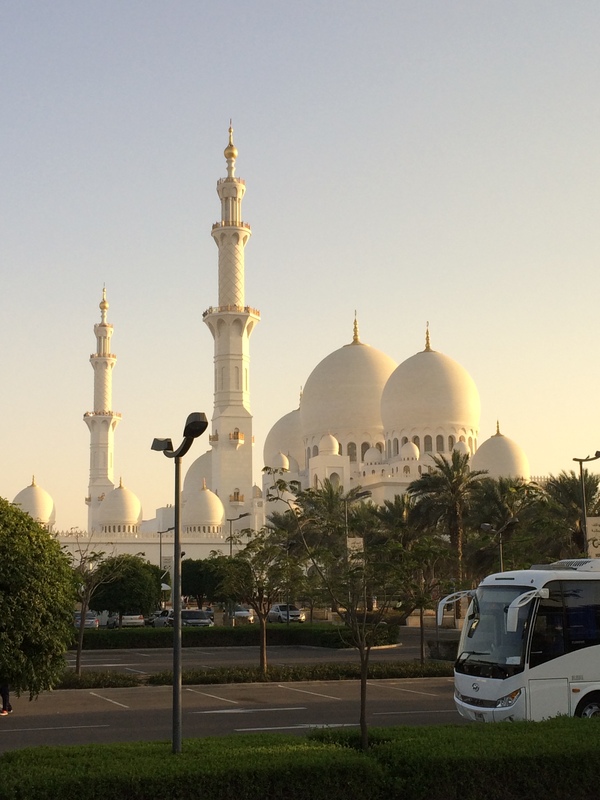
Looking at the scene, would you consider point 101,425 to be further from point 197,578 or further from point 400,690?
point 400,690

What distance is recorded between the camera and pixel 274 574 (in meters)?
24.0

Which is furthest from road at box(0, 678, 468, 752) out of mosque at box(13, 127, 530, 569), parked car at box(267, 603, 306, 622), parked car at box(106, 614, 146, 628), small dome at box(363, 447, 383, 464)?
small dome at box(363, 447, 383, 464)

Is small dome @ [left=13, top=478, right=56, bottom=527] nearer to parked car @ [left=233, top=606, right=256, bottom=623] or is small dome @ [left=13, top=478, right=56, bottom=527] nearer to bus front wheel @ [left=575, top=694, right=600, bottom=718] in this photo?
parked car @ [left=233, top=606, right=256, bottom=623]

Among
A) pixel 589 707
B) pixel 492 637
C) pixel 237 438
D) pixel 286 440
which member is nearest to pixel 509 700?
pixel 492 637

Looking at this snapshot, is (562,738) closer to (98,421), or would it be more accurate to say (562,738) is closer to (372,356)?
(372,356)

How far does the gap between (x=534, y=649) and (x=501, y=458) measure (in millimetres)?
58612

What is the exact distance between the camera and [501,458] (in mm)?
71312

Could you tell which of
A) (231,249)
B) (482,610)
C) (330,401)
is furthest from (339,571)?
(330,401)

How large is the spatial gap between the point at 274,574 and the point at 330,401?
176 feet

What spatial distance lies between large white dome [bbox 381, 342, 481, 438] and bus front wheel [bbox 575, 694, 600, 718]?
2287 inches

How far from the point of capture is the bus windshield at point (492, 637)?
13688mm

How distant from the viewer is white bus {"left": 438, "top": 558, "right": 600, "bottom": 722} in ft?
44.2

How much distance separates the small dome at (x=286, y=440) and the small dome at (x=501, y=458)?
15277 mm

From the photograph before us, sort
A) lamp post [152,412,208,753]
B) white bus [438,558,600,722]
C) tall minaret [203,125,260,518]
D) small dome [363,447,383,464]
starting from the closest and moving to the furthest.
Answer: lamp post [152,412,208,753], white bus [438,558,600,722], tall minaret [203,125,260,518], small dome [363,447,383,464]
